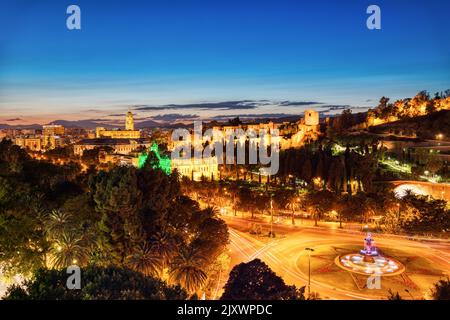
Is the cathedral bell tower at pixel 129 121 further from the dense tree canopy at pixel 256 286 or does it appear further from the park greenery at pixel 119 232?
the dense tree canopy at pixel 256 286

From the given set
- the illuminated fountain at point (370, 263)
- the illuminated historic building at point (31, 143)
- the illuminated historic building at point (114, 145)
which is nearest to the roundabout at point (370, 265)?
the illuminated fountain at point (370, 263)

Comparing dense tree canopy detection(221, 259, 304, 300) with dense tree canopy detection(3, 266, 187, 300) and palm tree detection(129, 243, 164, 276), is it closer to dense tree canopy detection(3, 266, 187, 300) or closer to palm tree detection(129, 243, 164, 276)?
dense tree canopy detection(3, 266, 187, 300)

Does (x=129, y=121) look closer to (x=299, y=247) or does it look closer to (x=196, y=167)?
(x=196, y=167)

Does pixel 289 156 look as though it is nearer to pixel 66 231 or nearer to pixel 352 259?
pixel 352 259

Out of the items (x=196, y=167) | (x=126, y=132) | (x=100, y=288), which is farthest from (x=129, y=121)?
(x=100, y=288)

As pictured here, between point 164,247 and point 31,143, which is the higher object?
point 31,143
